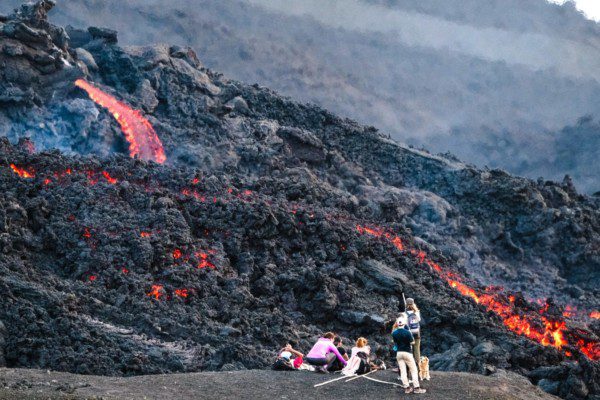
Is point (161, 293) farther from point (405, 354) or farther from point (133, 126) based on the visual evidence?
point (133, 126)

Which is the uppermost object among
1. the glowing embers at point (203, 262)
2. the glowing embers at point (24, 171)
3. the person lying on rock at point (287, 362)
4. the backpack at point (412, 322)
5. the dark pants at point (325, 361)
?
the backpack at point (412, 322)

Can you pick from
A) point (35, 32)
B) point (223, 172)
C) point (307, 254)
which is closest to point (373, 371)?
point (307, 254)

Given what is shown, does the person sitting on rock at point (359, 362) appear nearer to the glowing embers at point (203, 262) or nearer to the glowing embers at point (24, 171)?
the glowing embers at point (203, 262)

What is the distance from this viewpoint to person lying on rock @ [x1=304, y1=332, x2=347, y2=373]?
77.0 ft

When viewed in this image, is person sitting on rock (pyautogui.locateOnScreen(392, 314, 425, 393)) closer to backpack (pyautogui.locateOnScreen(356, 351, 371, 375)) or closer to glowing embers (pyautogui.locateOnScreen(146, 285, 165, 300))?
backpack (pyautogui.locateOnScreen(356, 351, 371, 375))

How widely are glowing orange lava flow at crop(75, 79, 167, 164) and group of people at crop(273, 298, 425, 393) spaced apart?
33358mm

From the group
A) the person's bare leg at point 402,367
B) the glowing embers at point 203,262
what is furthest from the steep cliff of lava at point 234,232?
the person's bare leg at point 402,367

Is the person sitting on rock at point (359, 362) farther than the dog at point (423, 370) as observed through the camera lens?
Yes

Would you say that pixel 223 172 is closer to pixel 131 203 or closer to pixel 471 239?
pixel 131 203

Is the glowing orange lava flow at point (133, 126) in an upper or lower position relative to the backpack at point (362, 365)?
upper

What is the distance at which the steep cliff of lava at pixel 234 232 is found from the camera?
29531 millimetres

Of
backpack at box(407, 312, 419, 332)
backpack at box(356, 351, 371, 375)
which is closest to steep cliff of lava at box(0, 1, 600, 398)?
backpack at box(356, 351, 371, 375)

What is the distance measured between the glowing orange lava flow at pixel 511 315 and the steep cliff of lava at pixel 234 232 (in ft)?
0.47

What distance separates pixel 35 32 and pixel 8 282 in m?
32.8
